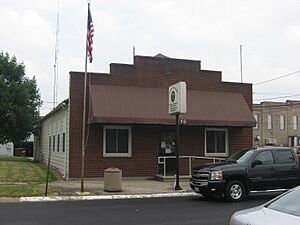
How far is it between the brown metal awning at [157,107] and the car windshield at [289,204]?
1446cm

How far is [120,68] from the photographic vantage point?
22.2 meters

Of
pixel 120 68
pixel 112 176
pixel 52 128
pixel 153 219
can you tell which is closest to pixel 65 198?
pixel 112 176

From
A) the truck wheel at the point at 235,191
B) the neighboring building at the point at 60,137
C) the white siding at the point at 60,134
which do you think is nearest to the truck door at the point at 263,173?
the truck wheel at the point at 235,191

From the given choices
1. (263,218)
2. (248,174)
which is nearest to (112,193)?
(248,174)

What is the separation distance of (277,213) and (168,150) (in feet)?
58.9

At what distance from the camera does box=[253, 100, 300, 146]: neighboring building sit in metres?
64.0

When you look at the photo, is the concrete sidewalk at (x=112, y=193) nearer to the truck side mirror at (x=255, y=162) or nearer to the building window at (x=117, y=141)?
the building window at (x=117, y=141)

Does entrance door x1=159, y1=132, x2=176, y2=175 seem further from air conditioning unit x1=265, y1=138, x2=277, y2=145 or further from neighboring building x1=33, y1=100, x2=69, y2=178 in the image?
air conditioning unit x1=265, y1=138, x2=277, y2=145

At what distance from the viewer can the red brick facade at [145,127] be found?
2133 centimetres

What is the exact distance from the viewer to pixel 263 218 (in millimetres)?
5051

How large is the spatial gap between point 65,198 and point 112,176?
2.28 meters

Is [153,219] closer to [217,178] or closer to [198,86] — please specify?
[217,178]

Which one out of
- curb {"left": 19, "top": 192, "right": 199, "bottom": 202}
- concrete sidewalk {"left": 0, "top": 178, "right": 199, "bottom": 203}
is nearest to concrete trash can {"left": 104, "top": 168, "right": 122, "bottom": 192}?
concrete sidewalk {"left": 0, "top": 178, "right": 199, "bottom": 203}

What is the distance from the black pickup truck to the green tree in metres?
→ 29.8
